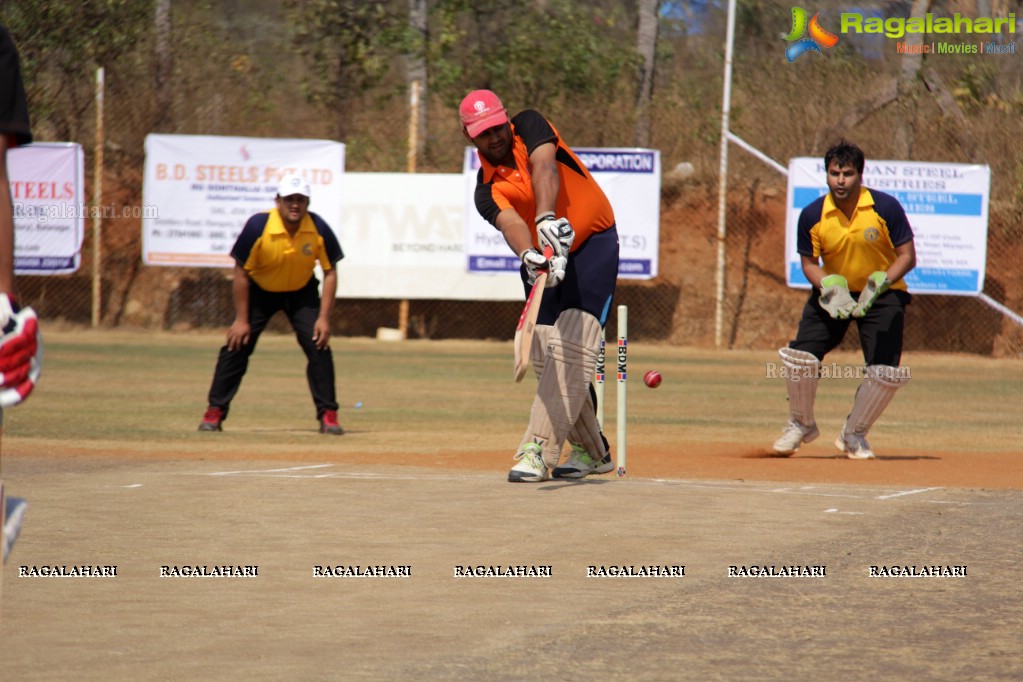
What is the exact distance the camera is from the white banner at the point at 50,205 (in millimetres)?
24625

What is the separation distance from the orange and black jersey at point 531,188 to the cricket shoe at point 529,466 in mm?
1065

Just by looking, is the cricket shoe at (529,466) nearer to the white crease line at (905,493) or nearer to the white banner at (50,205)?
the white crease line at (905,493)

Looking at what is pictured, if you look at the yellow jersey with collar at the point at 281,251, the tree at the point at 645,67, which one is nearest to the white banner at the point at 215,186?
the tree at the point at 645,67

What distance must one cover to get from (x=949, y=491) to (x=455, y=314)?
60.8ft

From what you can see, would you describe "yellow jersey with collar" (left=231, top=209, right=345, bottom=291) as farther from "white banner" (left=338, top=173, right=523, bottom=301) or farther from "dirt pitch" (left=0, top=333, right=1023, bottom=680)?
"white banner" (left=338, top=173, right=523, bottom=301)

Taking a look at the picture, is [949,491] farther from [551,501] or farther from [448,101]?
[448,101]

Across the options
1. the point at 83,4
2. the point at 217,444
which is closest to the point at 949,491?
the point at 217,444

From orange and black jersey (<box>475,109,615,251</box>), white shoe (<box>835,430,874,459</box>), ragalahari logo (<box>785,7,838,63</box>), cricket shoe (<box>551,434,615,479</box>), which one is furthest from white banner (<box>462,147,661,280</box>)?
orange and black jersey (<box>475,109,615,251</box>)

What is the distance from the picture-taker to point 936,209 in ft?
75.9

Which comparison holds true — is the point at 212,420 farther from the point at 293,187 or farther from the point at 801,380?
the point at 801,380

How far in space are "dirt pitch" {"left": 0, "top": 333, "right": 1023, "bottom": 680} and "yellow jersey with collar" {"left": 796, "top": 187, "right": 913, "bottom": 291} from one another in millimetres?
1340

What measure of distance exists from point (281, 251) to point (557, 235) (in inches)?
205

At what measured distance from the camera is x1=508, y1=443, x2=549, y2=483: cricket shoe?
8.34 metres

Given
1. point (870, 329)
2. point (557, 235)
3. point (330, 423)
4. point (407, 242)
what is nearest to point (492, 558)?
point (557, 235)
